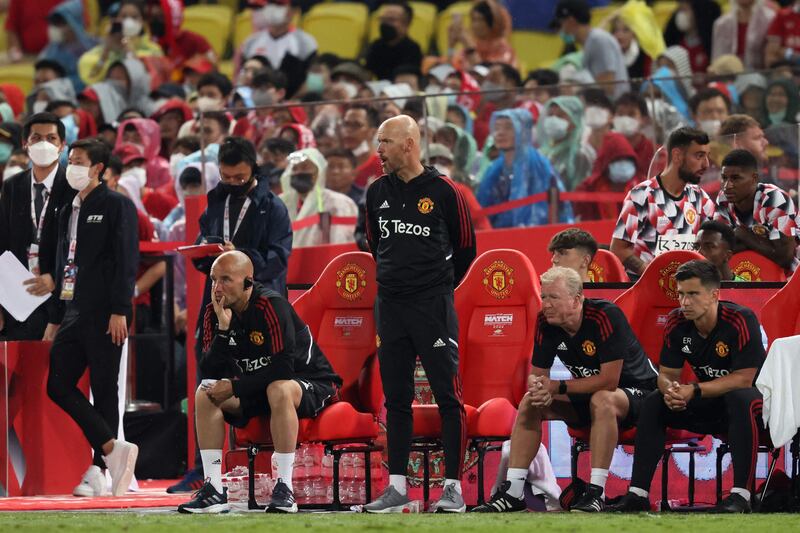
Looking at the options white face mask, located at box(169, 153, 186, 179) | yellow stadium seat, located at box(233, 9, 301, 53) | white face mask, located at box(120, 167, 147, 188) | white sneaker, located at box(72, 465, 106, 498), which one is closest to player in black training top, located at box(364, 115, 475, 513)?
white sneaker, located at box(72, 465, 106, 498)

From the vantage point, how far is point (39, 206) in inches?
435

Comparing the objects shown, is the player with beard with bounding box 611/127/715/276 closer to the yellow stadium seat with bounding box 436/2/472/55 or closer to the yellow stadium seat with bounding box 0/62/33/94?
the yellow stadium seat with bounding box 436/2/472/55

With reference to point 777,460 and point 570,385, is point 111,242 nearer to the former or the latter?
point 570,385

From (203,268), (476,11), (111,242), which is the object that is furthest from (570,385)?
(476,11)

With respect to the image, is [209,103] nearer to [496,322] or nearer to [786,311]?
[496,322]

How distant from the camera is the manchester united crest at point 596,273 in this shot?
10203 mm

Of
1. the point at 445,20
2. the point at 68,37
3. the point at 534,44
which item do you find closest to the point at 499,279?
the point at 534,44

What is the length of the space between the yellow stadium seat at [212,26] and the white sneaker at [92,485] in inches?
440

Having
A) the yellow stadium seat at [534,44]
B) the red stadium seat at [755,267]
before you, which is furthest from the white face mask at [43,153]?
the yellow stadium seat at [534,44]

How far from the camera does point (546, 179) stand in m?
12.2

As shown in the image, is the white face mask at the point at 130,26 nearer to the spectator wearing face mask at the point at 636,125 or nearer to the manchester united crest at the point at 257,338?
the spectator wearing face mask at the point at 636,125

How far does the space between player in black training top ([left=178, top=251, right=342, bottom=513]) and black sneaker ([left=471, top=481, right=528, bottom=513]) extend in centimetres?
101

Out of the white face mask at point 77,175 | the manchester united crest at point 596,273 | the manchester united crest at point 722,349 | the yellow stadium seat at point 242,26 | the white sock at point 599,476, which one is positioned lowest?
the white sock at point 599,476

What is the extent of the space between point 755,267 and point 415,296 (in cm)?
258
